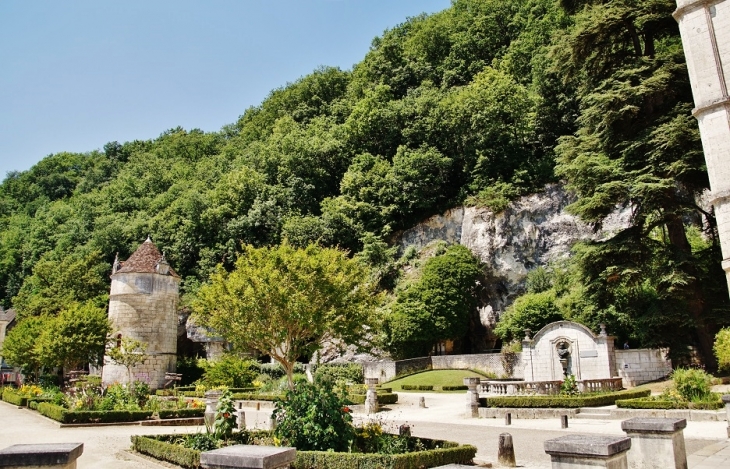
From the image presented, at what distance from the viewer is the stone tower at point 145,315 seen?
34.8 meters

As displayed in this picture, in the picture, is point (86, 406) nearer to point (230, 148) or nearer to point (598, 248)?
point (598, 248)

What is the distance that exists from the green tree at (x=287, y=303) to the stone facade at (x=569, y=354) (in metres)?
9.09

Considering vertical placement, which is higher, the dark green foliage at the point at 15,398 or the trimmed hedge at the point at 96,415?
the dark green foliage at the point at 15,398

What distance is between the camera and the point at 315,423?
10.2m

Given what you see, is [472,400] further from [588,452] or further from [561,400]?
[588,452]

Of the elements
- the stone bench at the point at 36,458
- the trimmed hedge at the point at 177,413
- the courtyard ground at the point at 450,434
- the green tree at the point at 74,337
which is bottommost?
the courtyard ground at the point at 450,434

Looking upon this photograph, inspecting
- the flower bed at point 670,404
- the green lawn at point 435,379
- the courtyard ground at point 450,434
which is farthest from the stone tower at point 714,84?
the green lawn at point 435,379

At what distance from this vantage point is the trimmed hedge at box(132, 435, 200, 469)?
10629mm

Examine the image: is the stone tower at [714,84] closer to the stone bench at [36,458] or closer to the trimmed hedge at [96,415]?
the stone bench at [36,458]

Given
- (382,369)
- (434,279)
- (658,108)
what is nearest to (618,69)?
(658,108)

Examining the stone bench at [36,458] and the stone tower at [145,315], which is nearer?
the stone bench at [36,458]

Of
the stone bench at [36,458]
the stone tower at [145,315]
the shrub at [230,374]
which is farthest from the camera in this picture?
the stone tower at [145,315]

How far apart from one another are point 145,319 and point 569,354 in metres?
26.4

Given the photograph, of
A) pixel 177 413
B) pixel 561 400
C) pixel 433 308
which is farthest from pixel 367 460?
pixel 433 308
